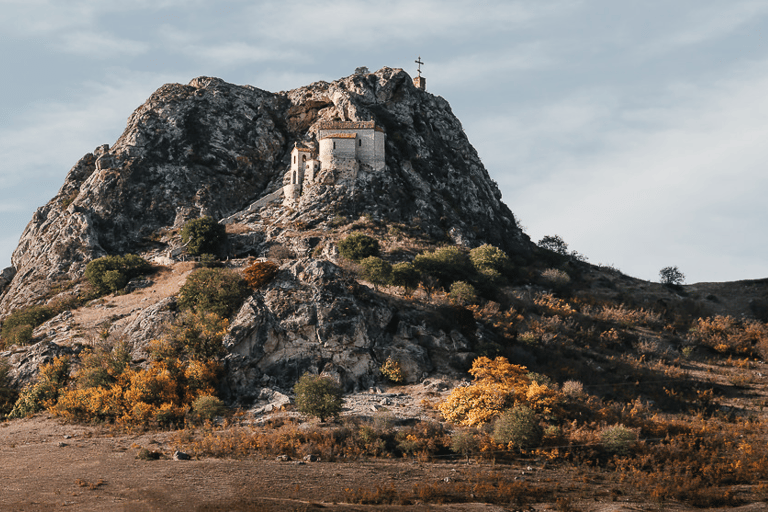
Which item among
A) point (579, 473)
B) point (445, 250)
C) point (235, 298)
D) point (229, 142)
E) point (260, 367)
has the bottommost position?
point (579, 473)

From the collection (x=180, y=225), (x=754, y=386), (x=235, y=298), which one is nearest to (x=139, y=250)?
(x=180, y=225)

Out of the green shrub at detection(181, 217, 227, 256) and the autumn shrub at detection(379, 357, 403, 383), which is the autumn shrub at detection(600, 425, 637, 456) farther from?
the green shrub at detection(181, 217, 227, 256)

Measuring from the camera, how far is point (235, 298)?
145 feet

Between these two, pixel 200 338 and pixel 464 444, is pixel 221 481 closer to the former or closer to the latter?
pixel 464 444

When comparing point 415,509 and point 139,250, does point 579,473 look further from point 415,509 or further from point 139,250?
point 139,250

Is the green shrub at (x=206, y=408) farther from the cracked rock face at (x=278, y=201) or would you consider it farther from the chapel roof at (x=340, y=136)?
the chapel roof at (x=340, y=136)

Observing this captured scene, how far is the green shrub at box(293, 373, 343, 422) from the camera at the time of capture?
34.3 meters

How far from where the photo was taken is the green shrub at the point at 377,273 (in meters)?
50.8

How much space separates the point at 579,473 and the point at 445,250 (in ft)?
100

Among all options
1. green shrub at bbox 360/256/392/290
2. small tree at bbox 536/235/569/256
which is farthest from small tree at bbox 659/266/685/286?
green shrub at bbox 360/256/392/290

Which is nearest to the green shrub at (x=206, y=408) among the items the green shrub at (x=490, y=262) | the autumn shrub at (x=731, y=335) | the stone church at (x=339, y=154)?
the green shrub at (x=490, y=262)

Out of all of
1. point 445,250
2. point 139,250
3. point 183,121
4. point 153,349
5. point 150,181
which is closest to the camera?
point 153,349

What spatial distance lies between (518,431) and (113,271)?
40.4m

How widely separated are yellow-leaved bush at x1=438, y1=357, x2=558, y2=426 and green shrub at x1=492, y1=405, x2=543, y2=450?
1497 millimetres
